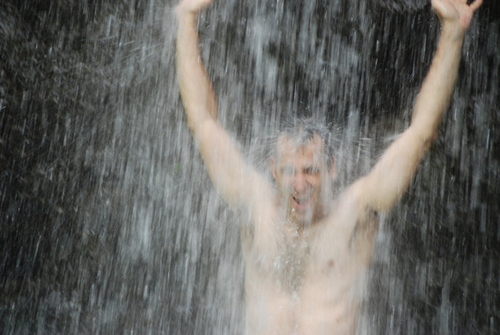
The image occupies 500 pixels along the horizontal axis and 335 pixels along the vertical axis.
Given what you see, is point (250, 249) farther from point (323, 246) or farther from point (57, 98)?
point (57, 98)

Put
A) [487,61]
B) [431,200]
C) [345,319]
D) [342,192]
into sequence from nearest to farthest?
[345,319]
[342,192]
[487,61]
[431,200]

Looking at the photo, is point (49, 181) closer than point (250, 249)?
No

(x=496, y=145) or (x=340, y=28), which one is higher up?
(x=340, y=28)

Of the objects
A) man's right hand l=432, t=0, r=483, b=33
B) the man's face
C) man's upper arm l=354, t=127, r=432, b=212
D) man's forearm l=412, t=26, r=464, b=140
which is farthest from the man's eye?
man's right hand l=432, t=0, r=483, b=33

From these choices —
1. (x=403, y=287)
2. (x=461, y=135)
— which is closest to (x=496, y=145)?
(x=461, y=135)

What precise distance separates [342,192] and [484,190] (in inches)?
78.8

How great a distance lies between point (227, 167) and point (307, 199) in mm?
383

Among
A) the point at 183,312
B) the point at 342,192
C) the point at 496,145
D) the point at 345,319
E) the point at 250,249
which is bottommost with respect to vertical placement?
the point at 183,312

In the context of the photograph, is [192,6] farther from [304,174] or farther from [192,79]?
[304,174]

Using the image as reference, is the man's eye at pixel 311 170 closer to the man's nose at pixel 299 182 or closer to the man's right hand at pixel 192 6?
the man's nose at pixel 299 182

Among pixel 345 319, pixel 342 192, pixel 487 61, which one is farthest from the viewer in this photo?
pixel 487 61

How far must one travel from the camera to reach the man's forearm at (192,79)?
8.84 ft

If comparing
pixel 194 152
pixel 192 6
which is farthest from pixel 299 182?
pixel 194 152

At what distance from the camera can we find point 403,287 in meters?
4.53
